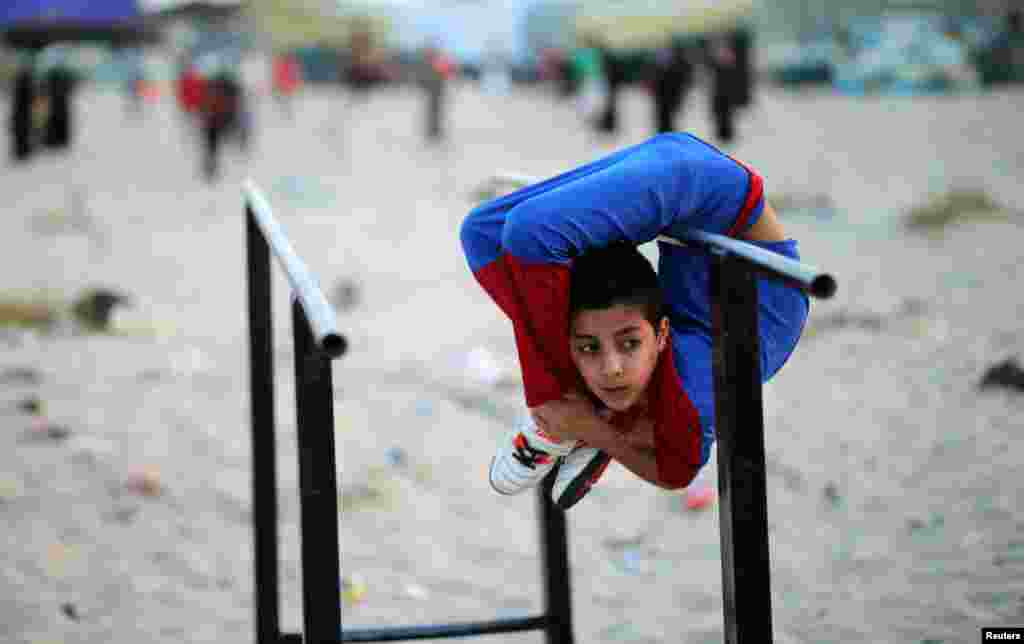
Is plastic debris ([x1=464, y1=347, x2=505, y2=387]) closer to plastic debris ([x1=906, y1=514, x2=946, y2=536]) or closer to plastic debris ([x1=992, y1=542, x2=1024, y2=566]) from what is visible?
plastic debris ([x1=906, y1=514, x2=946, y2=536])

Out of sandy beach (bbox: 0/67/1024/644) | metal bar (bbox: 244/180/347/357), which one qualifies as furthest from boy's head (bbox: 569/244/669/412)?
sandy beach (bbox: 0/67/1024/644)

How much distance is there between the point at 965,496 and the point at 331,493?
10.8ft

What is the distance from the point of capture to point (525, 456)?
2.37 metres

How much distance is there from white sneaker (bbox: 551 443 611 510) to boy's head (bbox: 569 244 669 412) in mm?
256

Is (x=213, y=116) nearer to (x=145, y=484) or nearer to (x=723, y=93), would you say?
(x=723, y=93)

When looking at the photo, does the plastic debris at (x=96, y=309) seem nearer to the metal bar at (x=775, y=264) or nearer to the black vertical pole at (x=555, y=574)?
the black vertical pole at (x=555, y=574)

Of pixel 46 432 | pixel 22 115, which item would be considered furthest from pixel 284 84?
pixel 46 432

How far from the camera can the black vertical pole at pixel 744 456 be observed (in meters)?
1.72

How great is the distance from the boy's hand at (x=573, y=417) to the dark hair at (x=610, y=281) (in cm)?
19

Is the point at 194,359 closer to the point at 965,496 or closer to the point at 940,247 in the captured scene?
the point at 965,496

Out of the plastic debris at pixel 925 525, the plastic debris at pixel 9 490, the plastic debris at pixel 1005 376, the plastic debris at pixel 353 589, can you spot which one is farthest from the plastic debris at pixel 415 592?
the plastic debris at pixel 1005 376

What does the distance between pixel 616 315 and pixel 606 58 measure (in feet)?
60.4

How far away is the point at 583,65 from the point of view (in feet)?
82.0

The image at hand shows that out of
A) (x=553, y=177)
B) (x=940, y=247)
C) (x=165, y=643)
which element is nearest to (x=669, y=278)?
(x=553, y=177)
